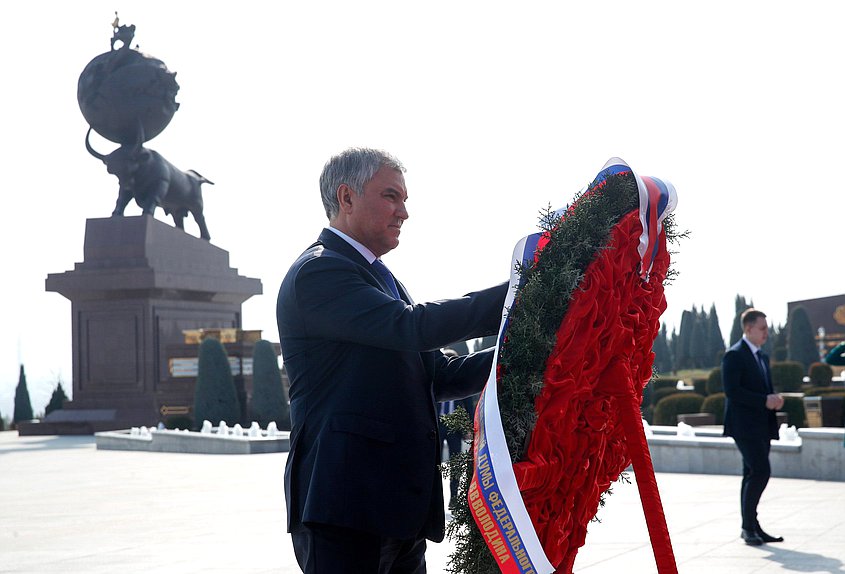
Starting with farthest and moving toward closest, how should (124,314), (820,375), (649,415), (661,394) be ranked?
1. (124,314)
2. (820,375)
3. (661,394)
4. (649,415)

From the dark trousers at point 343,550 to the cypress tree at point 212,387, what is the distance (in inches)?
877

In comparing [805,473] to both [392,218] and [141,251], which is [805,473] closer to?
[392,218]

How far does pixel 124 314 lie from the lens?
28.9m

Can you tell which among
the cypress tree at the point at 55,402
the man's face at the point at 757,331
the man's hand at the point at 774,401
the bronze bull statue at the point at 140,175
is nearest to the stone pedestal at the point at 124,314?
the bronze bull statue at the point at 140,175

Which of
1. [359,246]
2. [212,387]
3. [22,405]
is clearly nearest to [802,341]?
[212,387]

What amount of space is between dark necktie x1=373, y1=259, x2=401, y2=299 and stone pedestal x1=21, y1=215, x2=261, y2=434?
84.2ft

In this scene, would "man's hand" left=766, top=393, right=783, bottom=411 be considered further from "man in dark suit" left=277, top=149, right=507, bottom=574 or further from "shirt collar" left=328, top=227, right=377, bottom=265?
"shirt collar" left=328, top=227, right=377, bottom=265

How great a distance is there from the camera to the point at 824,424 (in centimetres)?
1593

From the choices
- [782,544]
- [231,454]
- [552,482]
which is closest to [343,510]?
[552,482]

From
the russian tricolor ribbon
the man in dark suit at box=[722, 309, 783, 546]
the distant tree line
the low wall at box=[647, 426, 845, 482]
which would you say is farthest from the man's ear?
the distant tree line

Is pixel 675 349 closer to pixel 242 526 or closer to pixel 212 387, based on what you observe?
pixel 212 387

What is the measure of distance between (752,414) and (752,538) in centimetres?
93

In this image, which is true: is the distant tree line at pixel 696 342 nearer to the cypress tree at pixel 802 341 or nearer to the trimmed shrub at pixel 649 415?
the cypress tree at pixel 802 341

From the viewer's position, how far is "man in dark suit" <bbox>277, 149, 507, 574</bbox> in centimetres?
254
